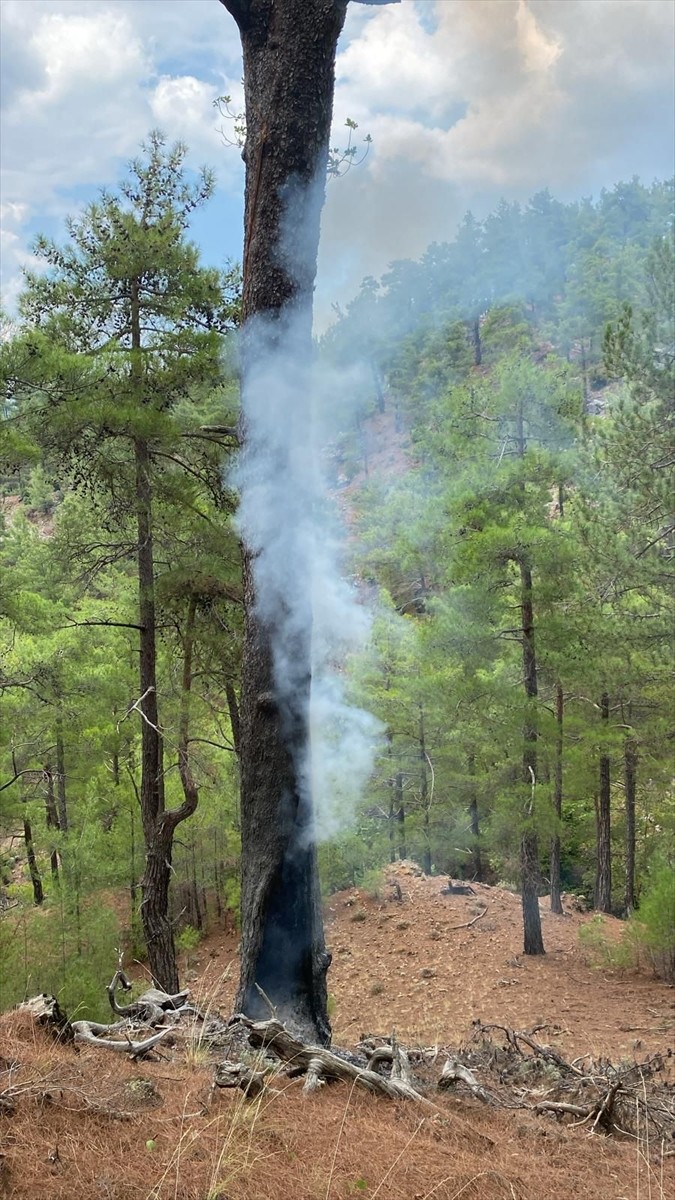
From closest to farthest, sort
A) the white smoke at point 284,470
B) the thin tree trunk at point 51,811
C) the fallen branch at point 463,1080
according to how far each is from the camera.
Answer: the fallen branch at point 463,1080 → the white smoke at point 284,470 → the thin tree trunk at point 51,811

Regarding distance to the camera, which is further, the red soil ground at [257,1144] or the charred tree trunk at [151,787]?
the charred tree trunk at [151,787]

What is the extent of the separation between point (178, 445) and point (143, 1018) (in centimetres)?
517

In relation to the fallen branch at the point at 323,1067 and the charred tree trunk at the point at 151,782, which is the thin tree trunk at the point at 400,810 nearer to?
the charred tree trunk at the point at 151,782

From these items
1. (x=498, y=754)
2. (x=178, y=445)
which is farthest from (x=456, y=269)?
(x=178, y=445)

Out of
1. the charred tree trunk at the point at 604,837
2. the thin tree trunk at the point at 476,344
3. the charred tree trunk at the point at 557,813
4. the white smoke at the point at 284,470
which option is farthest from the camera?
the thin tree trunk at the point at 476,344

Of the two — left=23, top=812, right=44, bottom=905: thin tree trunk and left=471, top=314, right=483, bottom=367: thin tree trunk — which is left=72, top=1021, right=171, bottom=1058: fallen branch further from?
left=471, top=314, right=483, bottom=367: thin tree trunk

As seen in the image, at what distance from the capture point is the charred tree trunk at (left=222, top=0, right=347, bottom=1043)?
13.7ft

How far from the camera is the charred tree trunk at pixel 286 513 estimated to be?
4.18 m

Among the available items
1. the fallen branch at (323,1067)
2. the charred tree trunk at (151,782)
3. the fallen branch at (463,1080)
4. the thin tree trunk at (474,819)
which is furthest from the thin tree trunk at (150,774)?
the thin tree trunk at (474,819)

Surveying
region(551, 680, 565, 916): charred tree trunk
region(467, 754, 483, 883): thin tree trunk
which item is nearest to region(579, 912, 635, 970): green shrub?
region(551, 680, 565, 916): charred tree trunk

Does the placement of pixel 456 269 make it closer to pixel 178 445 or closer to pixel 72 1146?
pixel 178 445

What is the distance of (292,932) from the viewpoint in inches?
166

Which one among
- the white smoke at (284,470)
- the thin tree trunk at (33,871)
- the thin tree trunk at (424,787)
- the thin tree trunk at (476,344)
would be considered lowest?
the thin tree trunk at (33,871)

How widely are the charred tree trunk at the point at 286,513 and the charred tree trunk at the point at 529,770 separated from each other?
840 cm
